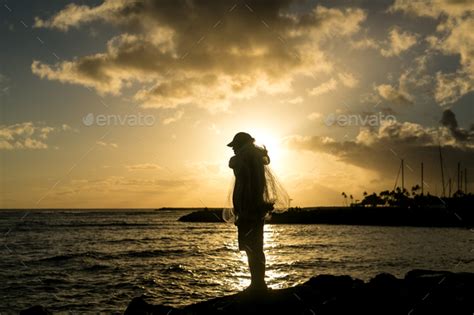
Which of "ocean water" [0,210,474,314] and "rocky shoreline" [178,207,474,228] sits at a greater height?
"rocky shoreline" [178,207,474,228]

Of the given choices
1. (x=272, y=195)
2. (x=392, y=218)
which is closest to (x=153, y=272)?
(x=272, y=195)

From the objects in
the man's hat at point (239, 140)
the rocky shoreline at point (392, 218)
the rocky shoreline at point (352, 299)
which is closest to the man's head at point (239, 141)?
the man's hat at point (239, 140)

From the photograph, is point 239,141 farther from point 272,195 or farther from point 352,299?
point 352,299

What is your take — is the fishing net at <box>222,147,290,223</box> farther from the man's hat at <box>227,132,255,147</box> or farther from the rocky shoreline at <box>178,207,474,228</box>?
the rocky shoreline at <box>178,207,474,228</box>

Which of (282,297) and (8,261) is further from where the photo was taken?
(8,261)

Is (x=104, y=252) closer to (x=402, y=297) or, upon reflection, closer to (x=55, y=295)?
(x=55, y=295)

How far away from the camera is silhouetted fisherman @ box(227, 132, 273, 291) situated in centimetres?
801

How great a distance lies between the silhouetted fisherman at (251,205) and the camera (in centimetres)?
801

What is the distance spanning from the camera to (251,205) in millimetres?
8031

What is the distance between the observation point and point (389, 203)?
169625mm

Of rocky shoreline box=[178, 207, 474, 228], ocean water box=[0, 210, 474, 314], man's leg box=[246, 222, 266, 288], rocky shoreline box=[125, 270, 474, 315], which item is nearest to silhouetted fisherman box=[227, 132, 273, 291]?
man's leg box=[246, 222, 266, 288]

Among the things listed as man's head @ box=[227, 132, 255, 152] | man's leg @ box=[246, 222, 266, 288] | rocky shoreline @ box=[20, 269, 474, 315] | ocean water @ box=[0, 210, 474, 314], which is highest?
man's head @ box=[227, 132, 255, 152]

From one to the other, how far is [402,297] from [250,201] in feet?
11.7

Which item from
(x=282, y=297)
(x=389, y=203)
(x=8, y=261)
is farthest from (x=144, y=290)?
(x=389, y=203)
